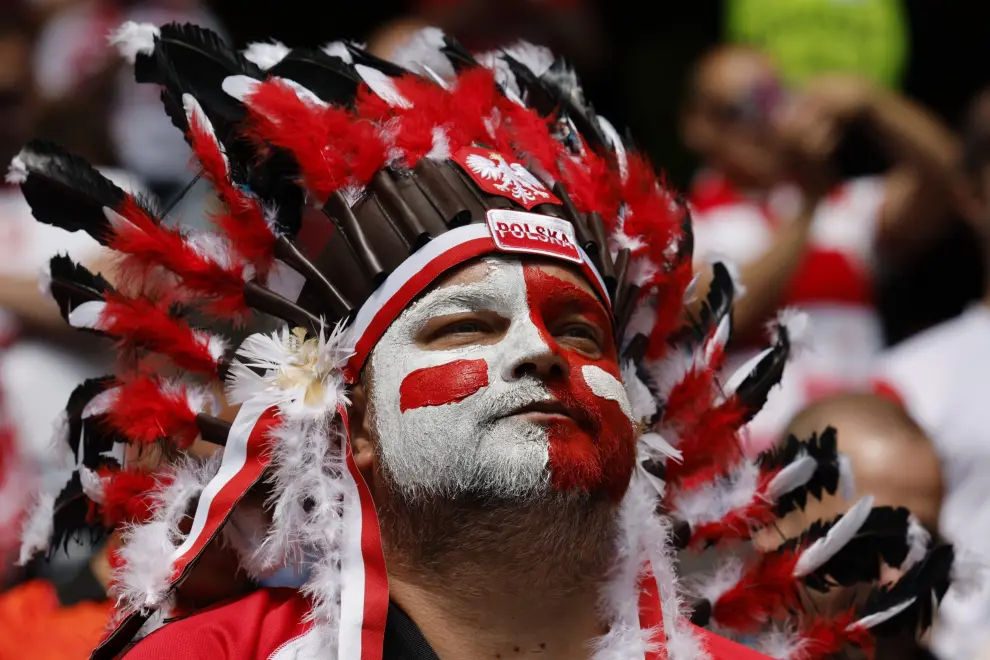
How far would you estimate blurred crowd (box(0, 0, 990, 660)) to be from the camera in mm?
3588

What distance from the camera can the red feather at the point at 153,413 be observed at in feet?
8.32

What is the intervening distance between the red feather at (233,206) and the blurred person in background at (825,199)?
201 cm

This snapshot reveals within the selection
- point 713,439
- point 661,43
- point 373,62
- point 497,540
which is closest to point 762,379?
point 713,439

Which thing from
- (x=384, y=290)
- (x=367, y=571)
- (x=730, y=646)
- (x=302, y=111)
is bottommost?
(x=730, y=646)

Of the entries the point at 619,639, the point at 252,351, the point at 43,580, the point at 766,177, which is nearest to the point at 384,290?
the point at 252,351

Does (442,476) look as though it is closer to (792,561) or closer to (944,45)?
(792,561)

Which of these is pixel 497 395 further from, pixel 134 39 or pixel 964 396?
pixel 964 396

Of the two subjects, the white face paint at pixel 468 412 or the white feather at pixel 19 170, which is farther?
the white feather at pixel 19 170

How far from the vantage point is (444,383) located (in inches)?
93.3

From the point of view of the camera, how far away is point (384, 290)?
2.49m

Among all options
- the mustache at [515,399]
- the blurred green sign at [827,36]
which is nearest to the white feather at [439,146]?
the mustache at [515,399]

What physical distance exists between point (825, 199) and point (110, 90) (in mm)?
2279

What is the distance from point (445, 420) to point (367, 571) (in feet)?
0.93

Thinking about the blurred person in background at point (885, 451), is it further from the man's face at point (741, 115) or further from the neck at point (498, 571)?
the man's face at point (741, 115)
